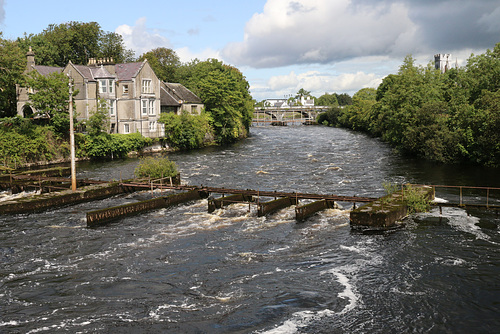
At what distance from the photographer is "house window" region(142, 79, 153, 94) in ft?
235

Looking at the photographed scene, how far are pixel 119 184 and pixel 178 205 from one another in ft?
22.4

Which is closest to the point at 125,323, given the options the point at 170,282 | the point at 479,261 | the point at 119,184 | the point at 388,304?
the point at 170,282

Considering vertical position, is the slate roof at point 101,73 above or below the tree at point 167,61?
below

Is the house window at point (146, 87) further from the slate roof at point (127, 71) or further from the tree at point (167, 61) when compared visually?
the tree at point (167, 61)

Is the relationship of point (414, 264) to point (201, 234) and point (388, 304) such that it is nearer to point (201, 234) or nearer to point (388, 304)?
point (388, 304)

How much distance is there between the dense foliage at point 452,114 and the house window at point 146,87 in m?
38.5

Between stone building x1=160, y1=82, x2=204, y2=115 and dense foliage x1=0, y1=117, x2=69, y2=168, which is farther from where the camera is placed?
stone building x1=160, y1=82, x2=204, y2=115

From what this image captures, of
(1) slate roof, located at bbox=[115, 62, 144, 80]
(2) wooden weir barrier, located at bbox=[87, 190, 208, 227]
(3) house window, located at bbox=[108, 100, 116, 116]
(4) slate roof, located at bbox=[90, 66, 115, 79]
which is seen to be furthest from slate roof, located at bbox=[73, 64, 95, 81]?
(2) wooden weir barrier, located at bbox=[87, 190, 208, 227]

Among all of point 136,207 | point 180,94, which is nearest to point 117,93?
point 180,94

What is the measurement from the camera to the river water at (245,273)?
15.8 metres

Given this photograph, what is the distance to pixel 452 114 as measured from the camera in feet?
196

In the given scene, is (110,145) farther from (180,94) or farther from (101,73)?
(180,94)

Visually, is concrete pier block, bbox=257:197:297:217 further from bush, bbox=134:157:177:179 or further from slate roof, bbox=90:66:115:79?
slate roof, bbox=90:66:115:79

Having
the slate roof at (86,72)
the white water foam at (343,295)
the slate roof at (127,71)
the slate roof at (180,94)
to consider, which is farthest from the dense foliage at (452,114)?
the slate roof at (86,72)
